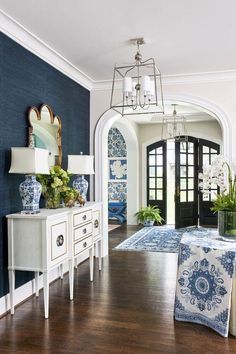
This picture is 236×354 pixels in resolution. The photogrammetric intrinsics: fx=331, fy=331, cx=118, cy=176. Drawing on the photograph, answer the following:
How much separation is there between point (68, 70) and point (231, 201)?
118 inches

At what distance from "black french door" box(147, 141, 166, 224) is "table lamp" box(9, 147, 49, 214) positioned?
629 centimetres

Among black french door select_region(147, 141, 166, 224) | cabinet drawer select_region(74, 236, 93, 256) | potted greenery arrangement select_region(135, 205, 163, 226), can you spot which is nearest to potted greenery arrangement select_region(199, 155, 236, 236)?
cabinet drawer select_region(74, 236, 93, 256)

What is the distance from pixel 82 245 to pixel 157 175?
5.74 metres

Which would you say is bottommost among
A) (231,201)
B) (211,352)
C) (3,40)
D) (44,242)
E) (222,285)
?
(211,352)

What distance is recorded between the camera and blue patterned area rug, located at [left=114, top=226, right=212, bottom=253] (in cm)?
616

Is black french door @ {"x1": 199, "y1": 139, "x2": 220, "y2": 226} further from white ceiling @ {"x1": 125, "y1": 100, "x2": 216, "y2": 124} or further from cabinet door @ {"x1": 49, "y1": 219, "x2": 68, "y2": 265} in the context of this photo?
cabinet door @ {"x1": 49, "y1": 219, "x2": 68, "y2": 265}

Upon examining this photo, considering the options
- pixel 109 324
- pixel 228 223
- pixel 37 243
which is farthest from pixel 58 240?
pixel 228 223

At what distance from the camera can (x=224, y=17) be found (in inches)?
129

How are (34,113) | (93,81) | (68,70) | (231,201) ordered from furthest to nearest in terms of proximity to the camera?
(93,81) < (68,70) < (34,113) < (231,201)

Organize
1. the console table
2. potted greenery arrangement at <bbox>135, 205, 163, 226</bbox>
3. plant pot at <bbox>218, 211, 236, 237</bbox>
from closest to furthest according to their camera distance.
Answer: plant pot at <bbox>218, 211, 236, 237</bbox>, the console table, potted greenery arrangement at <bbox>135, 205, 163, 226</bbox>

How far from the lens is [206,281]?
2891 millimetres

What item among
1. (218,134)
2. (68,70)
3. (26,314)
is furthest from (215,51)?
(218,134)


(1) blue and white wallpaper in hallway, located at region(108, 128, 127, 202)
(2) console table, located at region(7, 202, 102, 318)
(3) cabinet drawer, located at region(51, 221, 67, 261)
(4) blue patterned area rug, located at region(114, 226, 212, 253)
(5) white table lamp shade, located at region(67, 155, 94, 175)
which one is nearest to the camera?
(2) console table, located at region(7, 202, 102, 318)

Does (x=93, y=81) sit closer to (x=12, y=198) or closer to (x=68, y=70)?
(x=68, y=70)
